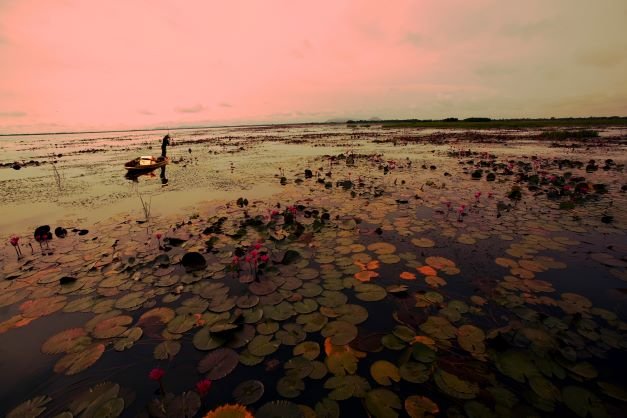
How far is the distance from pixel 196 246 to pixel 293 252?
2428mm

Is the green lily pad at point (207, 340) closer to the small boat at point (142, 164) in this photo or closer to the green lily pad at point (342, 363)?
the green lily pad at point (342, 363)

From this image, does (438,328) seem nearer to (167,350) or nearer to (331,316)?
(331,316)

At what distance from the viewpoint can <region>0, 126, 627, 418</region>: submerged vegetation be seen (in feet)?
9.00

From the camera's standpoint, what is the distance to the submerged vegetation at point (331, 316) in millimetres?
2742

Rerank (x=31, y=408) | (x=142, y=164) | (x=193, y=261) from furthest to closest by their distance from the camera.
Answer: (x=142, y=164), (x=193, y=261), (x=31, y=408)

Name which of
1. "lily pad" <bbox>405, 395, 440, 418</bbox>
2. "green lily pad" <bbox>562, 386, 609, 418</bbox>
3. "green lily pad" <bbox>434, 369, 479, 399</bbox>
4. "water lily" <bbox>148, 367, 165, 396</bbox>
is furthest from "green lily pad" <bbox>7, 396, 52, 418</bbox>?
"green lily pad" <bbox>562, 386, 609, 418</bbox>

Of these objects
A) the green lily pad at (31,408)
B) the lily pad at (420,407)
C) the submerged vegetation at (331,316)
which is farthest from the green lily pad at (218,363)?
the lily pad at (420,407)

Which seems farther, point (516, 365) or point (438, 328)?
point (438, 328)

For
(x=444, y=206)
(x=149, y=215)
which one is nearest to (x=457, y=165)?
(x=444, y=206)

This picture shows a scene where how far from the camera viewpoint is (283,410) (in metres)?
2.62

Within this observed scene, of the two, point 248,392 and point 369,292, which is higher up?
point 369,292

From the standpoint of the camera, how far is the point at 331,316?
12.9 feet

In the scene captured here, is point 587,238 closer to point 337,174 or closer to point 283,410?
point 283,410

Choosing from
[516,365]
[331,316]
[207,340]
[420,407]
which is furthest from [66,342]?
[516,365]
